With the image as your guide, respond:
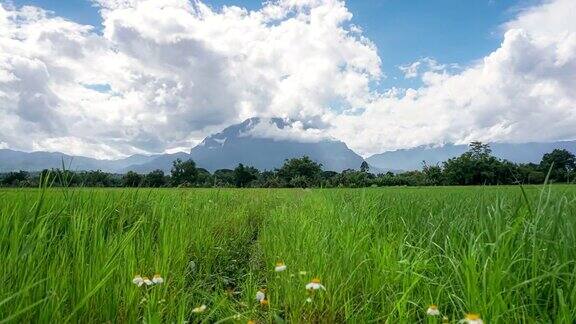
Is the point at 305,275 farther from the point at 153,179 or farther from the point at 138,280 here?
the point at 153,179

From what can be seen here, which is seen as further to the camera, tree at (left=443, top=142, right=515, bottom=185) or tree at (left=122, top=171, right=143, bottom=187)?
tree at (left=443, top=142, right=515, bottom=185)

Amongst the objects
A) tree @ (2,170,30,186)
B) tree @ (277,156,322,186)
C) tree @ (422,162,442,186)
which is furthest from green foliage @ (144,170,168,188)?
tree @ (277,156,322,186)

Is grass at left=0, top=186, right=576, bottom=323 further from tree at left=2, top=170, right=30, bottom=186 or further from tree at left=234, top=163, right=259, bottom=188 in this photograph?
tree at left=234, top=163, right=259, bottom=188

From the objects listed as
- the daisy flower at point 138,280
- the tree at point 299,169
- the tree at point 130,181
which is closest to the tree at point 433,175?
the tree at point 299,169

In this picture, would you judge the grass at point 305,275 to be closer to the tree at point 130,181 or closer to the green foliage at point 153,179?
the tree at point 130,181

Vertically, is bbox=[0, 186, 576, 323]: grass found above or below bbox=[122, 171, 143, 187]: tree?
below

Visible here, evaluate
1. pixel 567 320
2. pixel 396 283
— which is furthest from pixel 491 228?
pixel 567 320

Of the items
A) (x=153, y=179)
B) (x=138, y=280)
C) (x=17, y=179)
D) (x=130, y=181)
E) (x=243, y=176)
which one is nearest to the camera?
(x=138, y=280)

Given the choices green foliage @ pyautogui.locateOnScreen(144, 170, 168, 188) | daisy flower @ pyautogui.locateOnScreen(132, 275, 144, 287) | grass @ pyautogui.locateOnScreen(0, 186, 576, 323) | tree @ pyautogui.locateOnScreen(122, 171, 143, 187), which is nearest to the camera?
grass @ pyautogui.locateOnScreen(0, 186, 576, 323)

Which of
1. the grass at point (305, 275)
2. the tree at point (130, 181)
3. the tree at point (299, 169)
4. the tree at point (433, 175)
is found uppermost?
the tree at point (299, 169)

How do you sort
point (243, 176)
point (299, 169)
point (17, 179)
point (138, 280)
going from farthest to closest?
point (299, 169) → point (243, 176) → point (17, 179) → point (138, 280)

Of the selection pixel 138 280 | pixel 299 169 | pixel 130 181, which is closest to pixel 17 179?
pixel 130 181

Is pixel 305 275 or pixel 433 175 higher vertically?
pixel 433 175

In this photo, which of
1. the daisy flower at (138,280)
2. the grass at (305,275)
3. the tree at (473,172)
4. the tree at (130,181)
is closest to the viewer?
the grass at (305,275)
